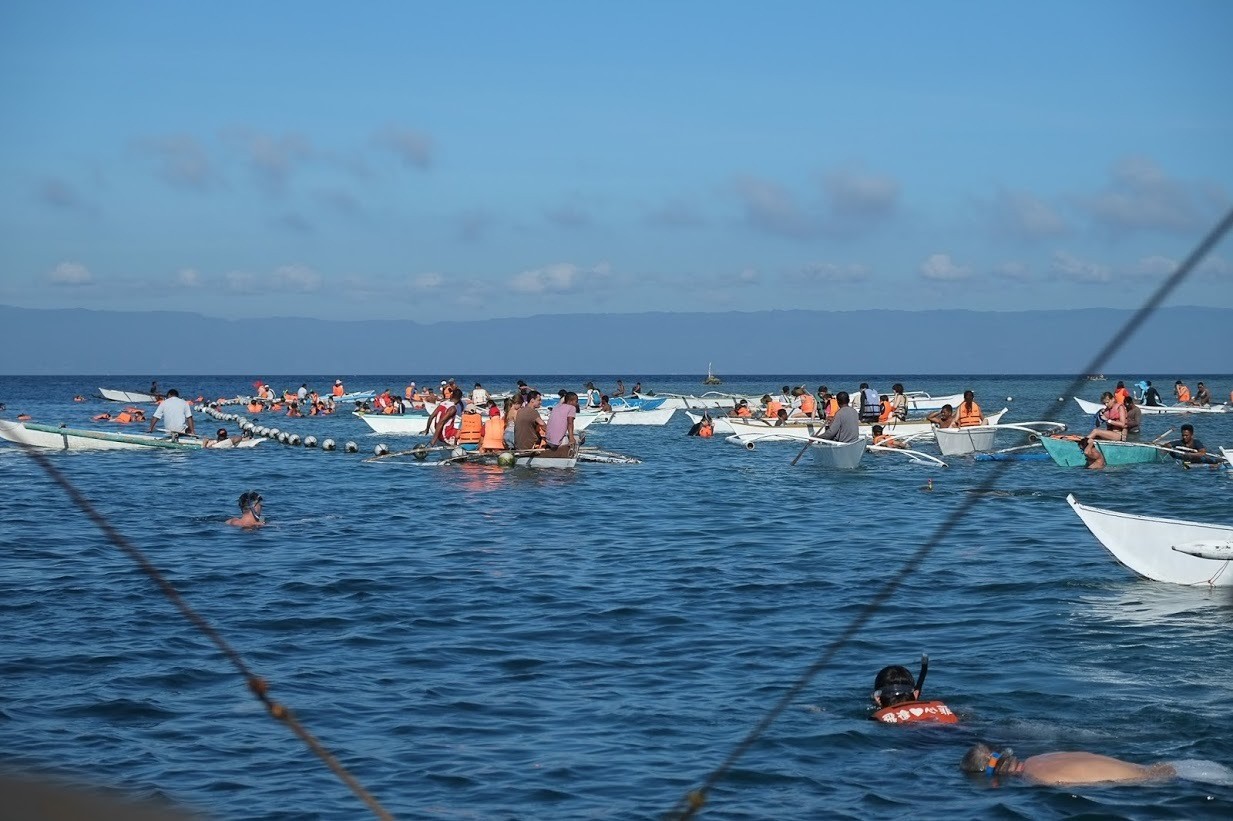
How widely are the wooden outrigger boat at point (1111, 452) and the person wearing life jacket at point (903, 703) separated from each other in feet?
75.7

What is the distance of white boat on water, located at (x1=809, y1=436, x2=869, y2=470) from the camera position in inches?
1272

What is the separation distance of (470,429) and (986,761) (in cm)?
2644

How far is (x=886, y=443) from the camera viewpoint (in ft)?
119

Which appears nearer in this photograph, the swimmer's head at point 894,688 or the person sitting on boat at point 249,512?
the swimmer's head at point 894,688

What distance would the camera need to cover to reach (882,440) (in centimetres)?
3547

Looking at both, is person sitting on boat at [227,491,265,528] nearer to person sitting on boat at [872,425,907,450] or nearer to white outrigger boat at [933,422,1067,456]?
person sitting on boat at [872,425,907,450]

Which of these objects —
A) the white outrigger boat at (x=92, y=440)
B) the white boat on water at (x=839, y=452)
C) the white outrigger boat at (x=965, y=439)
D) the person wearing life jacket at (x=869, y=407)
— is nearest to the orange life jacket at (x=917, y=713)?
the white boat on water at (x=839, y=452)

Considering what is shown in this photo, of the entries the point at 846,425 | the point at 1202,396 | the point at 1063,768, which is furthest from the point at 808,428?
the point at 1202,396

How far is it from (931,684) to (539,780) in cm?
416

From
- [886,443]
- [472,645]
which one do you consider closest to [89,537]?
[472,645]

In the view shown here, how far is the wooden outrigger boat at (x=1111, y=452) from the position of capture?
32250 millimetres

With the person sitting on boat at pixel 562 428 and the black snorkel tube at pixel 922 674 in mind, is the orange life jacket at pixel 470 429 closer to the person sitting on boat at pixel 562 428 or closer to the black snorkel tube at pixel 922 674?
the person sitting on boat at pixel 562 428

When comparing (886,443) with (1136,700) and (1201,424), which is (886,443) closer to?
(1136,700)

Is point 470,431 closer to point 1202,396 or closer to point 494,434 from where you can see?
point 494,434
